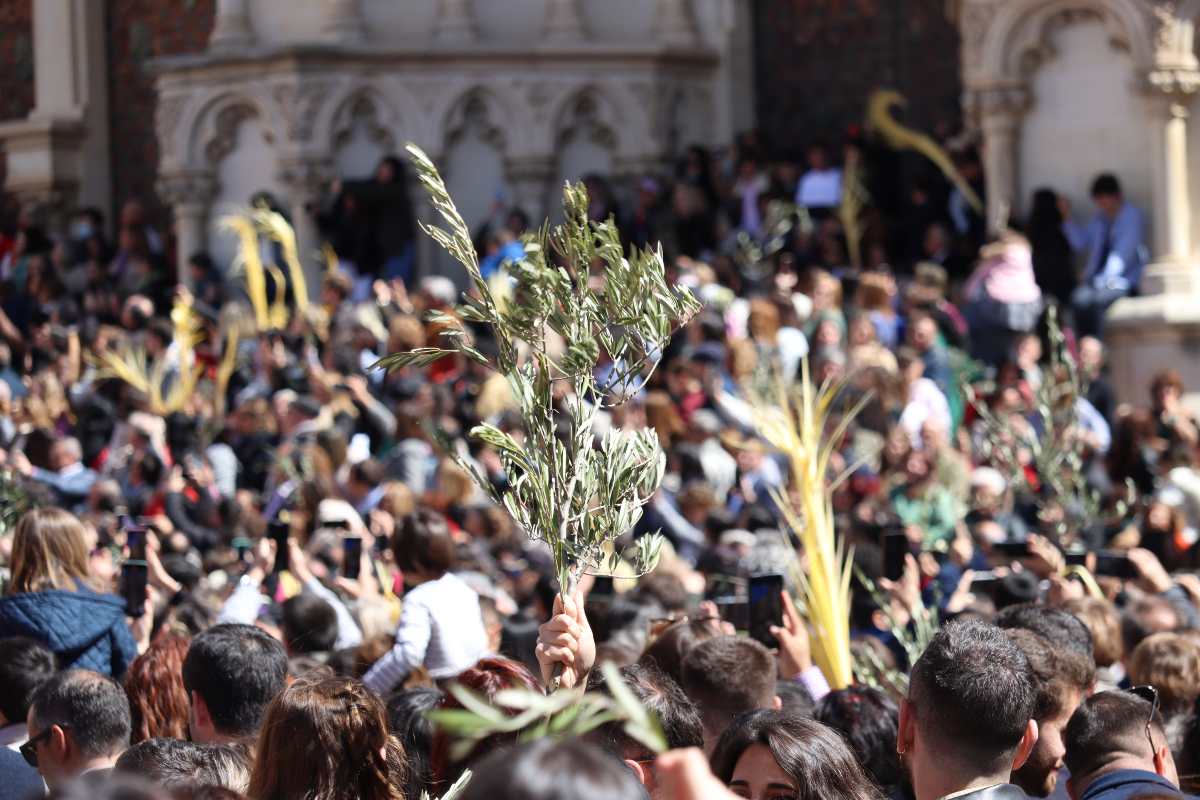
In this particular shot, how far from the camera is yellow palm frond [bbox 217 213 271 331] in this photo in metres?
15.6

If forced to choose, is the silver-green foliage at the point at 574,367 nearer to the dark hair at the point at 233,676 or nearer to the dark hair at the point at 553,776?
the dark hair at the point at 233,676

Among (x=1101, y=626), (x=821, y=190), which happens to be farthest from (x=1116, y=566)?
(x=821, y=190)

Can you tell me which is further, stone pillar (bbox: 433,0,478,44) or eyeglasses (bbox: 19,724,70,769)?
stone pillar (bbox: 433,0,478,44)

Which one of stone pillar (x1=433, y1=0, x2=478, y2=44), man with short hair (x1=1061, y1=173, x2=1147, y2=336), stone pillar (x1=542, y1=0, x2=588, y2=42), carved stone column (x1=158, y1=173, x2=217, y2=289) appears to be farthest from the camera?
carved stone column (x1=158, y1=173, x2=217, y2=289)

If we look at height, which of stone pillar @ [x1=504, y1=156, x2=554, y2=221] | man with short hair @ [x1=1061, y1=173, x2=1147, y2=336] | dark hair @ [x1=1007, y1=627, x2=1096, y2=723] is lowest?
dark hair @ [x1=1007, y1=627, x2=1096, y2=723]

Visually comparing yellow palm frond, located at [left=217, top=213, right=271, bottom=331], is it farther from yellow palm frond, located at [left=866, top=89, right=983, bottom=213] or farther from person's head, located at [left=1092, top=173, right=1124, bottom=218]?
person's head, located at [left=1092, top=173, right=1124, bottom=218]

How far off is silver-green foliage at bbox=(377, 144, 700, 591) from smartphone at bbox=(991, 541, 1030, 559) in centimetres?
292

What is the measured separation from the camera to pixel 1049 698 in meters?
4.85

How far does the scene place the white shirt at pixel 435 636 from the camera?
6.28 m

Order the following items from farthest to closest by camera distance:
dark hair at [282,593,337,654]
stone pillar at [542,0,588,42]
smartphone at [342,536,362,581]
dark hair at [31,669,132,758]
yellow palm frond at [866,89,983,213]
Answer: stone pillar at [542,0,588,42] < yellow palm frond at [866,89,983,213] < smartphone at [342,536,362,581] < dark hair at [282,593,337,654] < dark hair at [31,669,132,758]

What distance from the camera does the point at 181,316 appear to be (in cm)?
1473

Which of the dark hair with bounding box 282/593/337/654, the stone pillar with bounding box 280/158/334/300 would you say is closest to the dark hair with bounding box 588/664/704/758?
the dark hair with bounding box 282/593/337/654

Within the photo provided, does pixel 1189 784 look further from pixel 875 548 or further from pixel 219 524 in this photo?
pixel 219 524

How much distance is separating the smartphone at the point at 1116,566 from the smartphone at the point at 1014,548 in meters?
0.36
